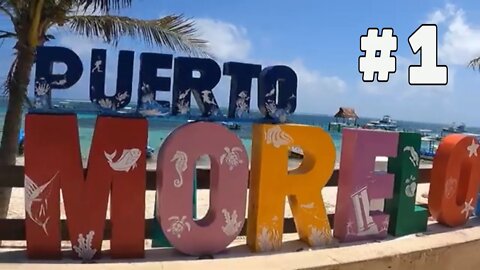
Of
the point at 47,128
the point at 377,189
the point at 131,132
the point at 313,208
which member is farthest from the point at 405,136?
the point at 47,128

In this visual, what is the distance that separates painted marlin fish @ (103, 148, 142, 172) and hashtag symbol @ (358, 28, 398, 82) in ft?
10.5

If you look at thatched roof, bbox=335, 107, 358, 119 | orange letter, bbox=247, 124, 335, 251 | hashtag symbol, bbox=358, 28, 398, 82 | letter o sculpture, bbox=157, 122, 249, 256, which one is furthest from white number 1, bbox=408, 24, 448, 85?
thatched roof, bbox=335, 107, 358, 119

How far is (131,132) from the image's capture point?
13.2 feet

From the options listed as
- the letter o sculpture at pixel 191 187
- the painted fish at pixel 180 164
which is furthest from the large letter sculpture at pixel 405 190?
the painted fish at pixel 180 164

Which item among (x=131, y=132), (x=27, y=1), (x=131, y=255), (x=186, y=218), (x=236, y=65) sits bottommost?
(x=131, y=255)

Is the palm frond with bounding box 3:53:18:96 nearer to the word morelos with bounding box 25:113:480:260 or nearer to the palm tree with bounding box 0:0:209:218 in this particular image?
the palm tree with bounding box 0:0:209:218

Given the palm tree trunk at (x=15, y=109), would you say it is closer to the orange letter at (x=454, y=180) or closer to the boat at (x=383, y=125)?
the orange letter at (x=454, y=180)

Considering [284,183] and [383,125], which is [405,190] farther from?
[383,125]

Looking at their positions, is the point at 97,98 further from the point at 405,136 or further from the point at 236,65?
the point at 405,136

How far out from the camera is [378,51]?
6148 mm

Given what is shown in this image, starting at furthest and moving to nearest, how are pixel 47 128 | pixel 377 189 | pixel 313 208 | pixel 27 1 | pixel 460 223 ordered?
1. pixel 27 1
2. pixel 460 223
3. pixel 377 189
4. pixel 313 208
5. pixel 47 128

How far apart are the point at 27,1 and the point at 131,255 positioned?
4123 millimetres

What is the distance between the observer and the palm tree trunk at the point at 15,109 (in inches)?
255

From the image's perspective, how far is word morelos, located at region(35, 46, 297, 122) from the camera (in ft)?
12.6
